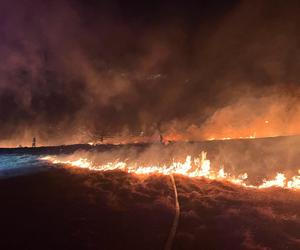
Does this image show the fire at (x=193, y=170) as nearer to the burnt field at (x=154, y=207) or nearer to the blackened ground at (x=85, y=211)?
the burnt field at (x=154, y=207)

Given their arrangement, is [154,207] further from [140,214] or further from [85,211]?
[85,211]

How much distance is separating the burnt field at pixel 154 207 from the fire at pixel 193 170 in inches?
22.9

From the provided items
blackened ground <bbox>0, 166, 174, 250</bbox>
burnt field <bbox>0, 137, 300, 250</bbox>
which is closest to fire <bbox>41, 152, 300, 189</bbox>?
burnt field <bbox>0, 137, 300, 250</bbox>

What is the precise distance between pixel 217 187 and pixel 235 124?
1012cm

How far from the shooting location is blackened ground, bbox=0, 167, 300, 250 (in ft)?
35.8

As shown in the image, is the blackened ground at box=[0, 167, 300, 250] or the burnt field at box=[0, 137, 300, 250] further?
the burnt field at box=[0, 137, 300, 250]

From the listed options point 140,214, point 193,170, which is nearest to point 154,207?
point 140,214

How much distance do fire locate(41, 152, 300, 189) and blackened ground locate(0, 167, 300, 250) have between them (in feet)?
2.62

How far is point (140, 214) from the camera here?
13.1 meters

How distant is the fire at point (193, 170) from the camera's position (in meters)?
16.6

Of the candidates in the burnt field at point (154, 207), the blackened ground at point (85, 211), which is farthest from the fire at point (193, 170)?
the blackened ground at point (85, 211)

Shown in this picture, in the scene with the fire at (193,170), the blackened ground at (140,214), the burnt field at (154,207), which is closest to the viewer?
the blackened ground at (140,214)

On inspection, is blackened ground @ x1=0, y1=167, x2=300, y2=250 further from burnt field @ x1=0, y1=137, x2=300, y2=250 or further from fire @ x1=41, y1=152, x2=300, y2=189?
fire @ x1=41, y1=152, x2=300, y2=189

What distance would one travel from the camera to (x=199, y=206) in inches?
550
